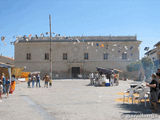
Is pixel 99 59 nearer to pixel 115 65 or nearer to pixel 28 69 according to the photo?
pixel 115 65

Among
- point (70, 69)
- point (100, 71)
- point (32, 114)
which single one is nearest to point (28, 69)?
point (70, 69)

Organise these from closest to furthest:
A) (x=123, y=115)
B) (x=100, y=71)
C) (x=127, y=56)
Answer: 1. (x=123, y=115)
2. (x=100, y=71)
3. (x=127, y=56)

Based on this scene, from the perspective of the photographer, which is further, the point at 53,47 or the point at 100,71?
the point at 53,47

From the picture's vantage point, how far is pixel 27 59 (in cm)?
4488

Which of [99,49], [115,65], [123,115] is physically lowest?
[123,115]

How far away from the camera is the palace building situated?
4331 cm

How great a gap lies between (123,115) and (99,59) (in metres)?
37.3

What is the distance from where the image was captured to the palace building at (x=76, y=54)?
43.3m

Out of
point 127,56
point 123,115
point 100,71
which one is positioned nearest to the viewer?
point 123,115

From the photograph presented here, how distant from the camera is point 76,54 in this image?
44156mm

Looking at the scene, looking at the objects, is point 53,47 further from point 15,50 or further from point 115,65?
point 115,65

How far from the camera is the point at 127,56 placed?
43156 millimetres

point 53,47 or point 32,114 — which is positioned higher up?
point 53,47

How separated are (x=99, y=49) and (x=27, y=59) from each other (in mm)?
15809
